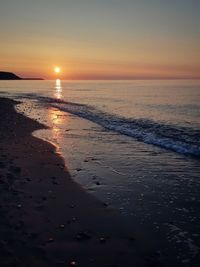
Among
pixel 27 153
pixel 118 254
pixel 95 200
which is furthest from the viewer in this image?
pixel 27 153

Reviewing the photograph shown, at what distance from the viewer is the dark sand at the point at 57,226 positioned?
19.1 ft

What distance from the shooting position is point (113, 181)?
34.2 ft

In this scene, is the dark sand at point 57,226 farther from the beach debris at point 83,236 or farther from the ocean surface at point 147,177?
the ocean surface at point 147,177

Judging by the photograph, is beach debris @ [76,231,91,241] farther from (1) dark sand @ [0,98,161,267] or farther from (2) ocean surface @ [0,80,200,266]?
(2) ocean surface @ [0,80,200,266]

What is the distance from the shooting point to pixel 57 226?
7062 mm

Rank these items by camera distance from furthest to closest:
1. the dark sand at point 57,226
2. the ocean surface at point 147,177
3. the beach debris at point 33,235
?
the ocean surface at point 147,177, the beach debris at point 33,235, the dark sand at point 57,226

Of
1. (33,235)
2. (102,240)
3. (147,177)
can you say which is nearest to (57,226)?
(33,235)

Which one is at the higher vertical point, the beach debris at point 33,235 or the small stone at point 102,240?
the beach debris at point 33,235

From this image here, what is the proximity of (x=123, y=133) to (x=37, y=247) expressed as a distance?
15.3 m

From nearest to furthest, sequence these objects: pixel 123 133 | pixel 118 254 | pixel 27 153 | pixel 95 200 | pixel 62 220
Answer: pixel 118 254 → pixel 62 220 → pixel 95 200 → pixel 27 153 → pixel 123 133

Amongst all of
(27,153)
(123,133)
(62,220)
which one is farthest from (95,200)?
(123,133)

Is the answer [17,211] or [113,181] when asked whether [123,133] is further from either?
[17,211]

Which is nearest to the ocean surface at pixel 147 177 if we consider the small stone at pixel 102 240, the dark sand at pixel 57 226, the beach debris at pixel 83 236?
the dark sand at pixel 57 226

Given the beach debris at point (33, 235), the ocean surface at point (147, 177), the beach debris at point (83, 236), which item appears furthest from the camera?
the ocean surface at point (147, 177)
